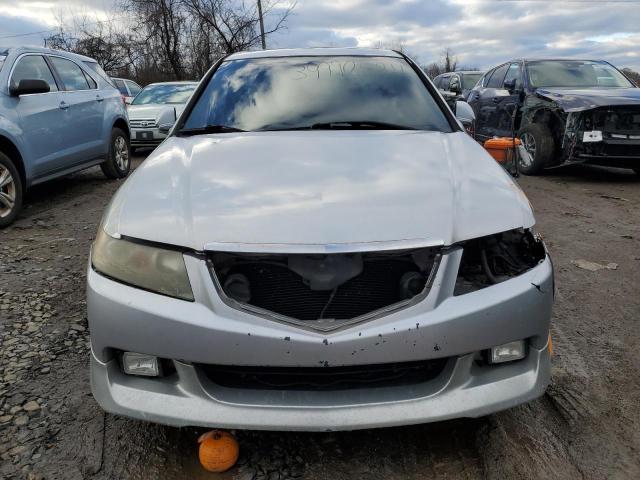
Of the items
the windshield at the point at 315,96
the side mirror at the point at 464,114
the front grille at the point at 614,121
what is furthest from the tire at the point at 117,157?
the front grille at the point at 614,121

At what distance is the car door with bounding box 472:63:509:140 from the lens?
8789 mm

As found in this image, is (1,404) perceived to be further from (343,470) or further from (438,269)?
(438,269)

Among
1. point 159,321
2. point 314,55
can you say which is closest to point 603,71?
point 314,55

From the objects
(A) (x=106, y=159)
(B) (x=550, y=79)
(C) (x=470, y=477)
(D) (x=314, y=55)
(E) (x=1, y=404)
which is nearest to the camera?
(C) (x=470, y=477)

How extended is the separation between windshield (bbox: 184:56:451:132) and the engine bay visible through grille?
1.24m

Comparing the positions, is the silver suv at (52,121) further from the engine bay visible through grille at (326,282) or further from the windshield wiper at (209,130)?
the engine bay visible through grille at (326,282)

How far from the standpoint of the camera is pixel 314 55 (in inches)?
134

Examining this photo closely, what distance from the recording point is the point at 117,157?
7582 mm

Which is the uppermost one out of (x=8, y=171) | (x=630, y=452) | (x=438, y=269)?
(x=438, y=269)

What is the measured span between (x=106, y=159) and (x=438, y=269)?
646 centimetres

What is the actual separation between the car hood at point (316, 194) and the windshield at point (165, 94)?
886cm

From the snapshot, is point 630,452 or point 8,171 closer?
point 630,452

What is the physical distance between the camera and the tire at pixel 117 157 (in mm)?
7363

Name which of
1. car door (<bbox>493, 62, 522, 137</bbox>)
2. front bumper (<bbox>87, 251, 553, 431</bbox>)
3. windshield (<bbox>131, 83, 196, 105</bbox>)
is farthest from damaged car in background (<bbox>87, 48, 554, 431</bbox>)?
windshield (<bbox>131, 83, 196, 105</bbox>)
